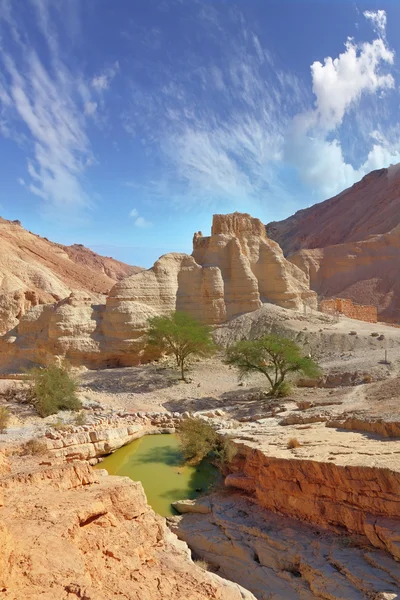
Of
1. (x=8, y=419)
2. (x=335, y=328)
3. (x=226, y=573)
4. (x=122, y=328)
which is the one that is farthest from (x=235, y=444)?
(x=335, y=328)

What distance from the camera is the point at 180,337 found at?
24484 mm

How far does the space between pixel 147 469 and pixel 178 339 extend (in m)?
11.2

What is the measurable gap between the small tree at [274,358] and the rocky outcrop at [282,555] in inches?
368

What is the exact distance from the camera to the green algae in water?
12308mm

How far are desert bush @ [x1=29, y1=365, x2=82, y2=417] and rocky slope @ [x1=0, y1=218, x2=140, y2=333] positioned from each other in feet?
45.5

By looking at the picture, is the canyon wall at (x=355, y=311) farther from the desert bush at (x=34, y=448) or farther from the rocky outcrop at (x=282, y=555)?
the desert bush at (x=34, y=448)

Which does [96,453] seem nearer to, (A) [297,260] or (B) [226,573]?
(B) [226,573]

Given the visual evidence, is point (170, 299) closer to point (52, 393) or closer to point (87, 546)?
point (52, 393)

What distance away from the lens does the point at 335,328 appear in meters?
28.5

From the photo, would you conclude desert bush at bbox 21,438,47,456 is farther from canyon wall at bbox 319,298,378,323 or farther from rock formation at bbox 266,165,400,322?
rock formation at bbox 266,165,400,322

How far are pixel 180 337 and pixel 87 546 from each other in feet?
60.7

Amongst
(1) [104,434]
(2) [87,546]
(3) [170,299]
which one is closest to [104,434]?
(1) [104,434]

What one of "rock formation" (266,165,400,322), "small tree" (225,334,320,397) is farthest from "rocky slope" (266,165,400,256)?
"small tree" (225,334,320,397)

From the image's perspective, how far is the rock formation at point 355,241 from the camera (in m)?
55.3
